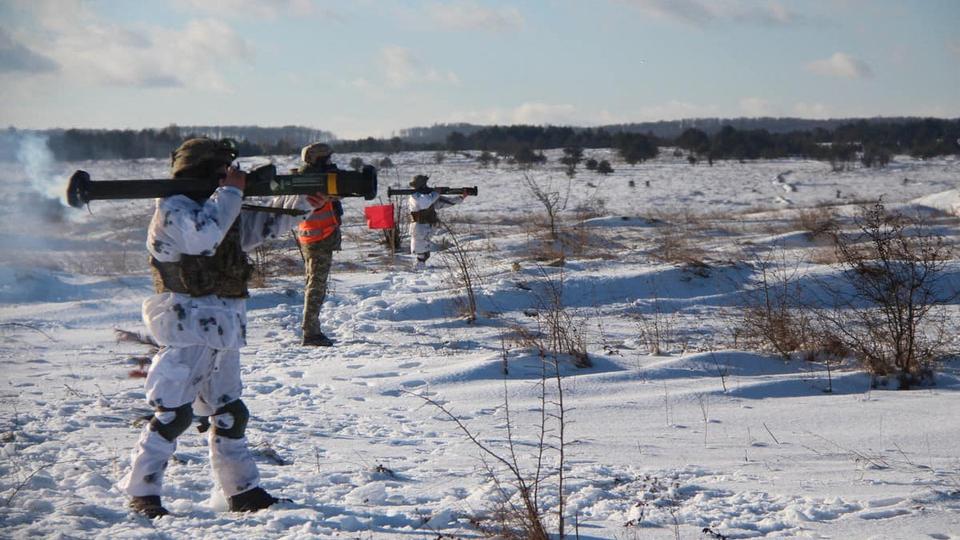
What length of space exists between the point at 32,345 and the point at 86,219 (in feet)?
65.8

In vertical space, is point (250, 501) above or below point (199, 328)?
below

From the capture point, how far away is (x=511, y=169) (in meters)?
44.2

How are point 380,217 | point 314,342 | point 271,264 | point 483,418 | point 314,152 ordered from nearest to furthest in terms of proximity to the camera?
point 483,418
point 314,152
point 314,342
point 380,217
point 271,264

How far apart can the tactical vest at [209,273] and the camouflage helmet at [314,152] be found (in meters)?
4.14

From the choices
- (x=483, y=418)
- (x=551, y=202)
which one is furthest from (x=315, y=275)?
(x=551, y=202)

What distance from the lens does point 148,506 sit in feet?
12.8

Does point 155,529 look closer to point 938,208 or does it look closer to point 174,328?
point 174,328

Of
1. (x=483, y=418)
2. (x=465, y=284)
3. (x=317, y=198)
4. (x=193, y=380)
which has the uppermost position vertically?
(x=317, y=198)

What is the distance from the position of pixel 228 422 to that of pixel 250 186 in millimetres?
1168

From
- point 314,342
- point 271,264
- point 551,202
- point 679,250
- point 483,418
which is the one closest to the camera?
point 483,418

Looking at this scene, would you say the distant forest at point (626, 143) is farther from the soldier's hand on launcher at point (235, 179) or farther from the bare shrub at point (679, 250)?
the soldier's hand on launcher at point (235, 179)

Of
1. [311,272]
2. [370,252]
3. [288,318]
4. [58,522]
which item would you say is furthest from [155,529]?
[370,252]

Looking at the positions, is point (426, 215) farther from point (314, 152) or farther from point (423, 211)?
point (314, 152)

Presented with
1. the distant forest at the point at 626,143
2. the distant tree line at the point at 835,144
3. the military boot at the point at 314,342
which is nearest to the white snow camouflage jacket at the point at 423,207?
the military boot at the point at 314,342
